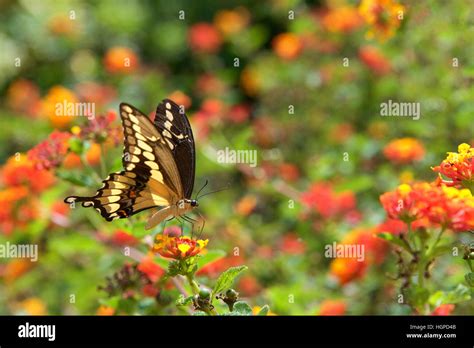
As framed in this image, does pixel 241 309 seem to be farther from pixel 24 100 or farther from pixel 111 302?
pixel 24 100

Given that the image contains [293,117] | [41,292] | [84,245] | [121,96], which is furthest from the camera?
[121,96]

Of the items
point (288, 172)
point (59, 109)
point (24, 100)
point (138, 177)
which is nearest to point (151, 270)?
point (138, 177)

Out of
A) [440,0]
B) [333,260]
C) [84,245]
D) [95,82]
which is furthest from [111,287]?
[95,82]

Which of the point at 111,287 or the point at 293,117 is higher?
the point at 293,117

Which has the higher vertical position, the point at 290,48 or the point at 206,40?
Answer: the point at 206,40

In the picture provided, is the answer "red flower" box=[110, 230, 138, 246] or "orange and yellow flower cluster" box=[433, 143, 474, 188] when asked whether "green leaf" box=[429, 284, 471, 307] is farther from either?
"red flower" box=[110, 230, 138, 246]

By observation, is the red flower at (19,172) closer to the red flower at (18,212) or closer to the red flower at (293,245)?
the red flower at (18,212)

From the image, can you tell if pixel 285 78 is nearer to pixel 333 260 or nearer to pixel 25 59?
pixel 333 260
